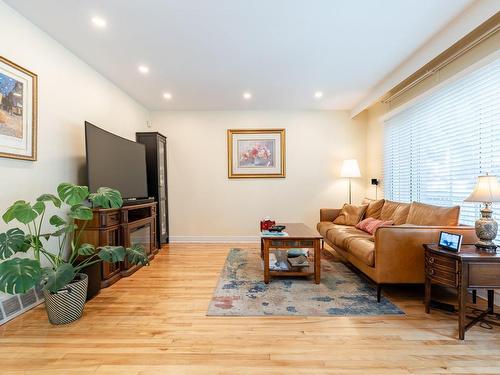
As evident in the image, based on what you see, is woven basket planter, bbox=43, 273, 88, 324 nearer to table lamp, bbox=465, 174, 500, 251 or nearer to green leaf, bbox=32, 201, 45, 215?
green leaf, bbox=32, 201, 45, 215

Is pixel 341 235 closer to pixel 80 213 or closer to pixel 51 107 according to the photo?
pixel 80 213

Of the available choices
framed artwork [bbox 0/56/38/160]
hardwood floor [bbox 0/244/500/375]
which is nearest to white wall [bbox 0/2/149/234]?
framed artwork [bbox 0/56/38/160]

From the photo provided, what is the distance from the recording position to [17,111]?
2193 mm

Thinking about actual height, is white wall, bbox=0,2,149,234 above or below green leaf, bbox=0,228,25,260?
above

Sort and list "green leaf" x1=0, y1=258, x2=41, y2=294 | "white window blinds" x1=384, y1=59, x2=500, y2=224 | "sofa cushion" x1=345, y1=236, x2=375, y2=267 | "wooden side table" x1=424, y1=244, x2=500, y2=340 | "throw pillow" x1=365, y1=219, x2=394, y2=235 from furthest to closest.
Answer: "throw pillow" x1=365, y1=219, x2=394, y2=235
"sofa cushion" x1=345, y1=236, x2=375, y2=267
"white window blinds" x1=384, y1=59, x2=500, y2=224
"wooden side table" x1=424, y1=244, x2=500, y2=340
"green leaf" x1=0, y1=258, x2=41, y2=294

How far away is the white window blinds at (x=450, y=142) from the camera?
238 cm

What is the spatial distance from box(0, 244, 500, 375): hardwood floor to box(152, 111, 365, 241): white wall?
2.58 metres

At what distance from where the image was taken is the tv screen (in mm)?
2820

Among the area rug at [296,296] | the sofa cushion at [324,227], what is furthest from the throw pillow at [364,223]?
the area rug at [296,296]

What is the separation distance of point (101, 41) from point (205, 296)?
282cm

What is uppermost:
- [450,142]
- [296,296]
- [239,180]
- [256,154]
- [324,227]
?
[256,154]

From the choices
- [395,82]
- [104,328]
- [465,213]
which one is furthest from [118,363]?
[395,82]

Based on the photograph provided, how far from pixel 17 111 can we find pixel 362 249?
351 centimetres

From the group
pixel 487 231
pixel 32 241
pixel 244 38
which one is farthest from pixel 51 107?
pixel 487 231
